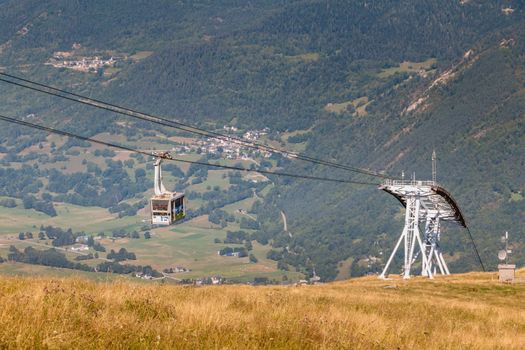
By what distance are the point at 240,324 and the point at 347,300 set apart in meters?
11.6

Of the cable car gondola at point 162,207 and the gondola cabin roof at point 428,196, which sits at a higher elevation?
the gondola cabin roof at point 428,196

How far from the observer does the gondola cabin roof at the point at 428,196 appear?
10244cm

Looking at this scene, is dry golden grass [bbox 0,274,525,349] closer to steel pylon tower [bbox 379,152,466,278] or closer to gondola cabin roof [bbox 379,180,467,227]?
steel pylon tower [bbox 379,152,466,278]

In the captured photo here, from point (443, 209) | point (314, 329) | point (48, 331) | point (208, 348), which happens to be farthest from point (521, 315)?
point (443, 209)

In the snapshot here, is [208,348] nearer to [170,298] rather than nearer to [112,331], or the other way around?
[112,331]

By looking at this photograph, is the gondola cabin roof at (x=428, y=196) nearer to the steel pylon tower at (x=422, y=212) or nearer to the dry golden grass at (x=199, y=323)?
the steel pylon tower at (x=422, y=212)

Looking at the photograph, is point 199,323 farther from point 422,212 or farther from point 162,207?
point 422,212

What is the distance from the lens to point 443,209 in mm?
113250

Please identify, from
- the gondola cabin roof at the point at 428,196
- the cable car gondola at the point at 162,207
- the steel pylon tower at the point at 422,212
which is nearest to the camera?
the cable car gondola at the point at 162,207

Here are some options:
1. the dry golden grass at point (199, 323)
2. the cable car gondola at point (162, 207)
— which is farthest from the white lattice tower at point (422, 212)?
the dry golden grass at point (199, 323)

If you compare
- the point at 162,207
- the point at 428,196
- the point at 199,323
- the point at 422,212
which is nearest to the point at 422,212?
the point at 422,212

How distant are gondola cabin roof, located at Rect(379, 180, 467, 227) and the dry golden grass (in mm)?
73324

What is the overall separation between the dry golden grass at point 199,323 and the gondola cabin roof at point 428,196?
73.3 meters

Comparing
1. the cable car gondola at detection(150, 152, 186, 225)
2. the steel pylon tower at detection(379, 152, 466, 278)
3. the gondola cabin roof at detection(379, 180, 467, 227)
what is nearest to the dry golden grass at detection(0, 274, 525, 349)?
the cable car gondola at detection(150, 152, 186, 225)
